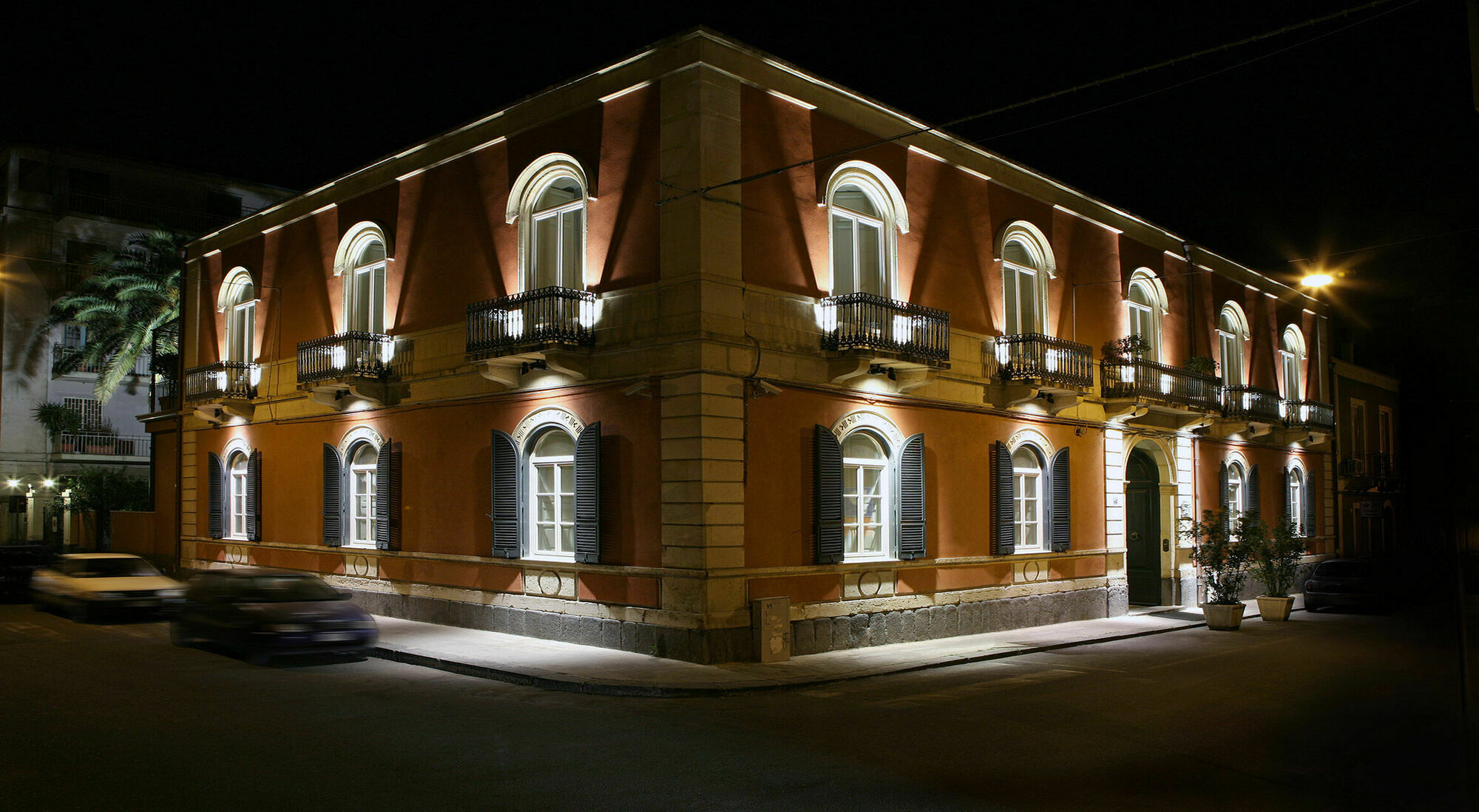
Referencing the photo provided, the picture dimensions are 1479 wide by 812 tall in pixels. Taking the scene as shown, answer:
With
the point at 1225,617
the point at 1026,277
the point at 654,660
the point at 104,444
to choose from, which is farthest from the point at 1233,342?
the point at 104,444

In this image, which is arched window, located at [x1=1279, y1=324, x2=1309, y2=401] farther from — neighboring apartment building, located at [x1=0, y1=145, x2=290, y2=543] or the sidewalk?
neighboring apartment building, located at [x1=0, y1=145, x2=290, y2=543]

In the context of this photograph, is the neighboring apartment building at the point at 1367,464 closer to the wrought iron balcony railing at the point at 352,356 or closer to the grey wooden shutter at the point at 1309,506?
the grey wooden shutter at the point at 1309,506

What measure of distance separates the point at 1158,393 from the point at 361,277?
17.3m

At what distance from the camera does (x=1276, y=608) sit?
21688 millimetres

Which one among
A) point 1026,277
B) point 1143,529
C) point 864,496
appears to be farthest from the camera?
point 1143,529

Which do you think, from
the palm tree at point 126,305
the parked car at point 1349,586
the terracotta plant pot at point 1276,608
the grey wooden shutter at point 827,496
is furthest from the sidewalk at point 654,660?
the palm tree at point 126,305

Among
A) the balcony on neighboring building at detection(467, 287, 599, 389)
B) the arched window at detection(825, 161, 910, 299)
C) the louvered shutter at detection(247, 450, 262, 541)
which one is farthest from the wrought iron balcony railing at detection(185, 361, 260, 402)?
the arched window at detection(825, 161, 910, 299)

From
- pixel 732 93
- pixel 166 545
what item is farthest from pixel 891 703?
pixel 166 545

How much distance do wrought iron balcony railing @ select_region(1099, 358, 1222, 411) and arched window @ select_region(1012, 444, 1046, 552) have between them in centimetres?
278

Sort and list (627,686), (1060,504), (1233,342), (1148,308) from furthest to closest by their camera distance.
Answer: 1. (1233,342)
2. (1148,308)
3. (1060,504)
4. (627,686)

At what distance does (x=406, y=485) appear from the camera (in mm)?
19656

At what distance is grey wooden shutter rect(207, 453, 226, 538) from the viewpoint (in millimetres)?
25172

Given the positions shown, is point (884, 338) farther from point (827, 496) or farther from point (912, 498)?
point (912, 498)

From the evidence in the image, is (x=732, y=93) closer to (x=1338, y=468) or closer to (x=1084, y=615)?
(x=1084, y=615)
